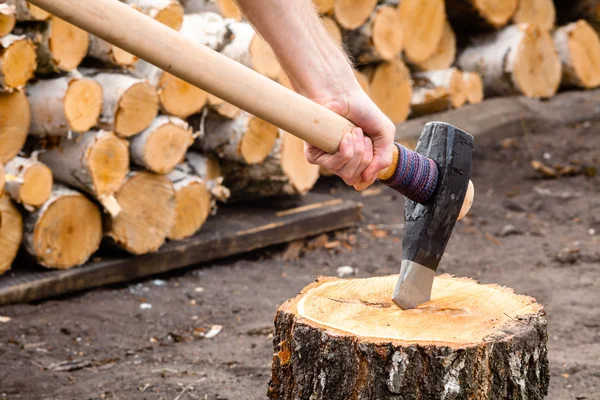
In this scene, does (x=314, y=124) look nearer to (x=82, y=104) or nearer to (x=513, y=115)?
(x=82, y=104)

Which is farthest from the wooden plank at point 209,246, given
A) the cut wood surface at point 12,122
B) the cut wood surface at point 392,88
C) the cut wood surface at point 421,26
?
the cut wood surface at point 421,26

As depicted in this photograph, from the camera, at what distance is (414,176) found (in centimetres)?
251

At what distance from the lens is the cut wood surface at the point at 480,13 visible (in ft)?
23.8

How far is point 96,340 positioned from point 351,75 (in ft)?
7.03

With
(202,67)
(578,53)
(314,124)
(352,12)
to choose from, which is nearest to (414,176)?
(314,124)

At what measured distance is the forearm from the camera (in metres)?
2.29

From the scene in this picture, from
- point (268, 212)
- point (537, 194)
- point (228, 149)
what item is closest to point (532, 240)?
point (537, 194)

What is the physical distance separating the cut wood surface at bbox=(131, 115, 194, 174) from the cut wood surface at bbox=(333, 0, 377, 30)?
1.94 m

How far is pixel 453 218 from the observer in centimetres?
262

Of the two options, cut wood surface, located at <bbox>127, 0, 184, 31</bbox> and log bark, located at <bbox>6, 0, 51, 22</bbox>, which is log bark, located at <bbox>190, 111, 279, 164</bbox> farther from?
log bark, located at <bbox>6, 0, 51, 22</bbox>

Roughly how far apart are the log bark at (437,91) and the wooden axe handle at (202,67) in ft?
15.3

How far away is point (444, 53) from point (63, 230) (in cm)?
445

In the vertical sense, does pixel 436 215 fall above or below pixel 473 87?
above

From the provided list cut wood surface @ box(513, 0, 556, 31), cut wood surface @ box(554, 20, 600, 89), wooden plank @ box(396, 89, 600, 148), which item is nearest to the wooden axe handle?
wooden plank @ box(396, 89, 600, 148)
